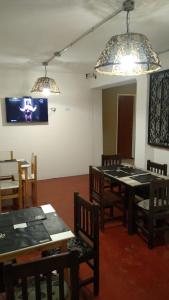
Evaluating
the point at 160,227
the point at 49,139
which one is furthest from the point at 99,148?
the point at 160,227

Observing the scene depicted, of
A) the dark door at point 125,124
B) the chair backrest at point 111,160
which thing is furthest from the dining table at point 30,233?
the dark door at point 125,124

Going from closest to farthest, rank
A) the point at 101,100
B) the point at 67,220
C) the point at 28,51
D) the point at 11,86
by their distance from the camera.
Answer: the point at 67,220
the point at 28,51
the point at 11,86
the point at 101,100

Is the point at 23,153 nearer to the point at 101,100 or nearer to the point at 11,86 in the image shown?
the point at 11,86

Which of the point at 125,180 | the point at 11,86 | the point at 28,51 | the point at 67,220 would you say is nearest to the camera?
the point at 125,180

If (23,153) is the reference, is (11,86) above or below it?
above

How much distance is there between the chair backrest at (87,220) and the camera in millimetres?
2023

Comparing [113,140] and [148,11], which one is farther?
[113,140]

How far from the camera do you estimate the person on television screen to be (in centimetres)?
543

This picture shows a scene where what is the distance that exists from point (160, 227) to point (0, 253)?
217 centimetres

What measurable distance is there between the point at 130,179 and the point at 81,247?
1.47m

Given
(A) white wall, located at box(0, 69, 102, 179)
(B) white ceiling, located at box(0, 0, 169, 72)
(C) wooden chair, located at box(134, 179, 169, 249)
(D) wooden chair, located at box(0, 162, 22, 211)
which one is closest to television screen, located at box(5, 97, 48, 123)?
(A) white wall, located at box(0, 69, 102, 179)

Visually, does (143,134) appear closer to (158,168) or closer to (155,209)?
(158,168)

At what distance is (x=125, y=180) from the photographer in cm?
332

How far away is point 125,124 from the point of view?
25.2ft
